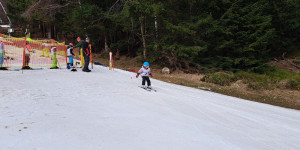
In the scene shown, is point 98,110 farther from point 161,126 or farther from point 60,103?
point 161,126

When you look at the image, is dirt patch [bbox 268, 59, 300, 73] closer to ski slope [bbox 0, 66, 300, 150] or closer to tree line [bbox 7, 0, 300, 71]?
tree line [bbox 7, 0, 300, 71]

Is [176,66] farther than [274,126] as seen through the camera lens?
Yes

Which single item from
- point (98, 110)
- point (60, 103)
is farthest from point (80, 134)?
point (60, 103)

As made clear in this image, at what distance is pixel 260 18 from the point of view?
18344mm

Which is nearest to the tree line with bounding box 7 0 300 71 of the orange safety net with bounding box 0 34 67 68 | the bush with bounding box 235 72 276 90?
the bush with bounding box 235 72 276 90

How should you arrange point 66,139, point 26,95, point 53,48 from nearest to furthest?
point 66,139, point 26,95, point 53,48

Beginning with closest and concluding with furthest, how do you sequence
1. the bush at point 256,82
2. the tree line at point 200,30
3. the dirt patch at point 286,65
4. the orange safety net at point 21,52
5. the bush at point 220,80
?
the orange safety net at point 21,52
the bush at point 256,82
the bush at point 220,80
the tree line at point 200,30
the dirt patch at point 286,65

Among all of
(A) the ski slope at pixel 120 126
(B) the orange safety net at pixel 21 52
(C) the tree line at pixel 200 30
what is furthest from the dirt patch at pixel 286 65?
(B) the orange safety net at pixel 21 52

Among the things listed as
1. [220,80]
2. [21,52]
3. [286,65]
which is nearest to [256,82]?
[220,80]

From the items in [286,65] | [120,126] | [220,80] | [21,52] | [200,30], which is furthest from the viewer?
[286,65]

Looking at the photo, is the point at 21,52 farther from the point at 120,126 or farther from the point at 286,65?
the point at 286,65

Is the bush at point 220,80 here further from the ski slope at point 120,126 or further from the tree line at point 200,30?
the ski slope at point 120,126

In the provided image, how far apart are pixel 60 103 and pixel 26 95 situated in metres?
1.46

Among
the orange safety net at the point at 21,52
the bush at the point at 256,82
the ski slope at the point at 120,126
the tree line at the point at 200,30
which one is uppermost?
the tree line at the point at 200,30
